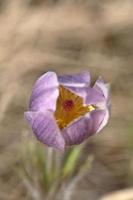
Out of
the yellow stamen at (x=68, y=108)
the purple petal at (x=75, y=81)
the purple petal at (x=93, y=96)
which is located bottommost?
the yellow stamen at (x=68, y=108)

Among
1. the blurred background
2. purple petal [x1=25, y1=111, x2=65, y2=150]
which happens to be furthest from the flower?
the blurred background

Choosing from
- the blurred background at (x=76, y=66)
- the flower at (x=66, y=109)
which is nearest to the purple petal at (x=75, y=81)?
the flower at (x=66, y=109)

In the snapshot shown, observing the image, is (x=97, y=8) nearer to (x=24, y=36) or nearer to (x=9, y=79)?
(x=24, y=36)

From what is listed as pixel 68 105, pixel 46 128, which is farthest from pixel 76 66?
pixel 46 128

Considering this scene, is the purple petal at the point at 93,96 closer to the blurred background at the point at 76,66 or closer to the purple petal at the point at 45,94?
the purple petal at the point at 45,94

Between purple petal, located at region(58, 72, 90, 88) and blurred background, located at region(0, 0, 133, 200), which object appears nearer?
purple petal, located at region(58, 72, 90, 88)

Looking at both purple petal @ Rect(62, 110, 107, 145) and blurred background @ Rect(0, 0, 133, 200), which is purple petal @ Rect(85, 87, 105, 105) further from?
blurred background @ Rect(0, 0, 133, 200)

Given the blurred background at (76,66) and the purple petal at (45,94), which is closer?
the purple petal at (45,94)

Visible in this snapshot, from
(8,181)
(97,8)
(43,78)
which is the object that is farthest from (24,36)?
(43,78)
